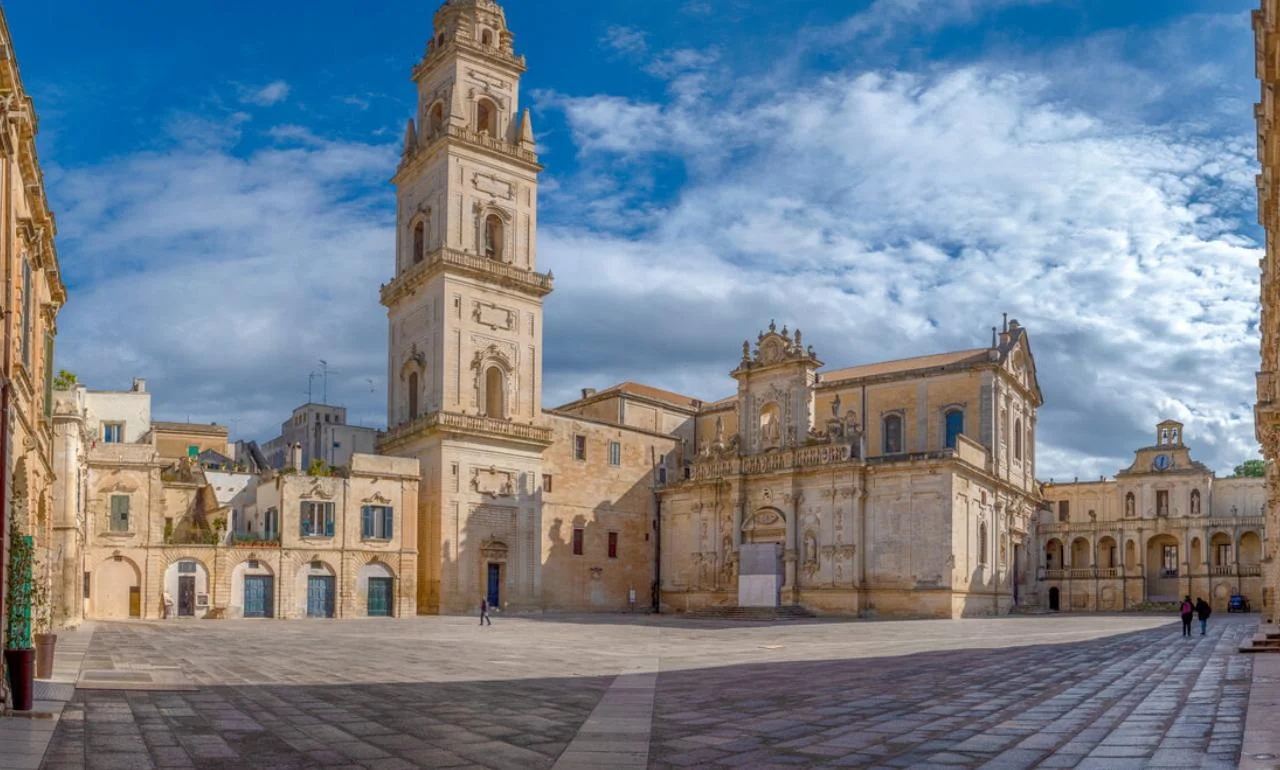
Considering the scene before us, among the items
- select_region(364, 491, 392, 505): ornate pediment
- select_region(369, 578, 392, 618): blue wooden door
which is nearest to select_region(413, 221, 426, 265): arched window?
select_region(364, 491, 392, 505): ornate pediment

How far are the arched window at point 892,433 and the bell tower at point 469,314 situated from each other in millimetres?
Answer: 16459

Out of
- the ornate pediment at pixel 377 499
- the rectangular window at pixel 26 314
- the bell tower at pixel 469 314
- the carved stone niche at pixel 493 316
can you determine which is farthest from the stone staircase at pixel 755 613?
the rectangular window at pixel 26 314

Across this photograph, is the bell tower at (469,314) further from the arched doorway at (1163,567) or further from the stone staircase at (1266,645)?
the arched doorway at (1163,567)

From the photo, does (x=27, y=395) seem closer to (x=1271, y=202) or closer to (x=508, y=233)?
(x=1271, y=202)

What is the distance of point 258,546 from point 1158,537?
55508 millimetres

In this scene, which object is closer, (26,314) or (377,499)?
(26,314)

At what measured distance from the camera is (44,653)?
15.6 metres

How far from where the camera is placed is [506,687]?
15.9 meters

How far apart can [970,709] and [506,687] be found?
616cm

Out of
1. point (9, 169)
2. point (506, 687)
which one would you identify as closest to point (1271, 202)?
point (506, 687)

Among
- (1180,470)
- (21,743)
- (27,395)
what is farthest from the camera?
(1180,470)

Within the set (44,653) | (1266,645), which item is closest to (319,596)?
(44,653)

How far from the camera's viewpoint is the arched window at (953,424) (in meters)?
55.2

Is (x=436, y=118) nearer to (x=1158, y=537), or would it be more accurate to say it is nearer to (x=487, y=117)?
(x=487, y=117)
